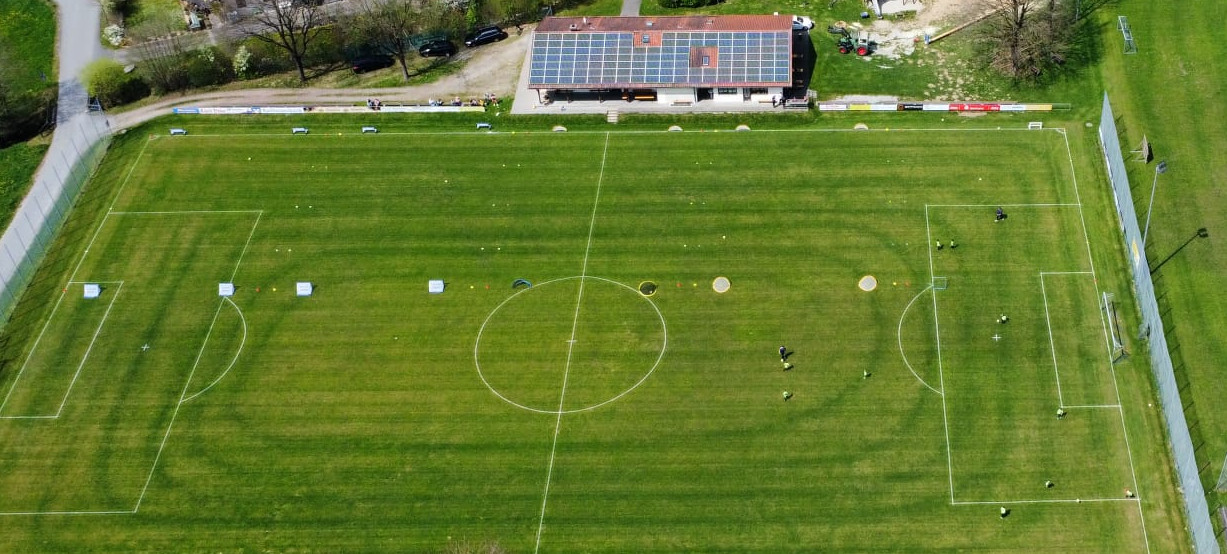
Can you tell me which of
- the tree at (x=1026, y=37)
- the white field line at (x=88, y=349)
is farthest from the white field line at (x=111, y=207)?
the tree at (x=1026, y=37)

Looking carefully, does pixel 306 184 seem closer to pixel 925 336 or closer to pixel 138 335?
pixel 138 335

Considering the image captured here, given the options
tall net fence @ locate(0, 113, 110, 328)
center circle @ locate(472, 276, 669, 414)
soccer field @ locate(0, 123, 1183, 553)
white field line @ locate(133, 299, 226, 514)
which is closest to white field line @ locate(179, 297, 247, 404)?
soccer field @ locate(0, 123, 1183, 553)

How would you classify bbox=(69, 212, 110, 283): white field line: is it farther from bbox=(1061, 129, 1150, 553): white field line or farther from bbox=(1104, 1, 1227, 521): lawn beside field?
bbox=(1104, 1, 1227, 521): lawn beside field

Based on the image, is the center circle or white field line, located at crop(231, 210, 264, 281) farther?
white field line, located at crop(231, 210, 264, 281)

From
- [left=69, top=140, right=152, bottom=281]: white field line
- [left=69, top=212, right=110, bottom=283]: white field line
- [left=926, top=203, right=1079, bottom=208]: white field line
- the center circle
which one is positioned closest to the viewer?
the center circle

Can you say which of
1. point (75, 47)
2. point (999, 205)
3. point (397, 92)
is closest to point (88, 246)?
point (397, 92)
